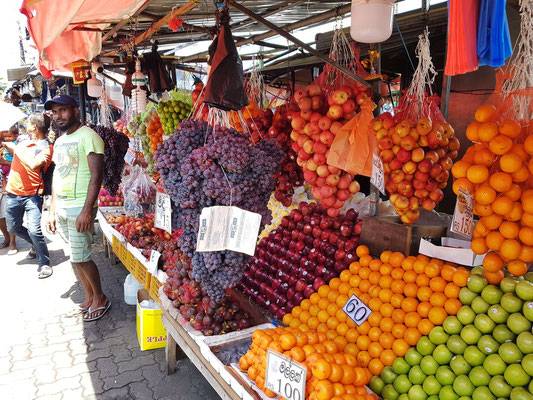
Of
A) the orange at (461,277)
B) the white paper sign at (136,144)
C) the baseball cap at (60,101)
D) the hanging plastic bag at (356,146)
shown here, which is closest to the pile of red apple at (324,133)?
the hanging plastic bag at (356,146)

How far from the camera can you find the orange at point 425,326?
6.02 ft

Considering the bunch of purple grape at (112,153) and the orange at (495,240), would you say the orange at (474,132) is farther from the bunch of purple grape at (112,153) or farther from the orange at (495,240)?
the bunch of purple grape at (112,153)

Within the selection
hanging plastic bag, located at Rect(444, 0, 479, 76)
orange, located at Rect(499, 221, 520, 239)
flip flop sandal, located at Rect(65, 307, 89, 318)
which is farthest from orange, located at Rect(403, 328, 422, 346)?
flip flop sandal, located at Rect(65, 307, 89, 318)

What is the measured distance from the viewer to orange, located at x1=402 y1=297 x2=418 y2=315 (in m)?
1.95

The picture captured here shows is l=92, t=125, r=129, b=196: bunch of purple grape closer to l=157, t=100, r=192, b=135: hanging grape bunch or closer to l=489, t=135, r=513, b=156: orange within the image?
l=157, t=100, r=192, b=135: hanging grape bunch

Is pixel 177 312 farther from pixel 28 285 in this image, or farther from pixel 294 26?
pixel 28 285

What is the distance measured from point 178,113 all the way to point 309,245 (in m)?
1.73

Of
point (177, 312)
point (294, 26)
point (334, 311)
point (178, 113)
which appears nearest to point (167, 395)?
point (177, 312)

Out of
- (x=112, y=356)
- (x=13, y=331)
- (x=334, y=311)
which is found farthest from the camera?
(x=13, y=331)

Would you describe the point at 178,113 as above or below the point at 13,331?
above

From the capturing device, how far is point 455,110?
16.4 feet

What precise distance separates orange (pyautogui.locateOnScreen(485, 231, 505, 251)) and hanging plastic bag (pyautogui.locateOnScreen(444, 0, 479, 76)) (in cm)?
67

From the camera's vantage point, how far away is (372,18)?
178cm

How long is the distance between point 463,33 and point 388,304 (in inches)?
53.6
